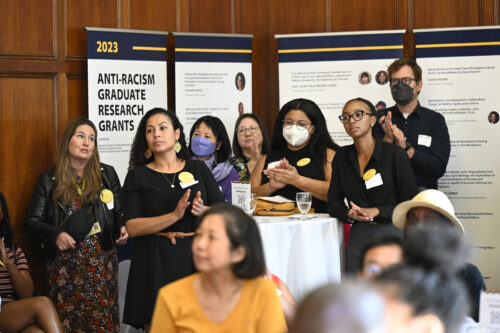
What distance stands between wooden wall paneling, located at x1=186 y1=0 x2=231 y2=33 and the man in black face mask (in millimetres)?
2164

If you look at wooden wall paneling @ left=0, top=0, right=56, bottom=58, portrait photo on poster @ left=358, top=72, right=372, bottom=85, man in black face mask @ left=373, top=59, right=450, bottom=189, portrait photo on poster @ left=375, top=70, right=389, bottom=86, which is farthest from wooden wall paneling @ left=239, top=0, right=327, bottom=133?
wooden wall paneling @ left=0, top=0, right=56, bottom=58

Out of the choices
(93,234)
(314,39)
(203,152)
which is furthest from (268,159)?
(314,39)

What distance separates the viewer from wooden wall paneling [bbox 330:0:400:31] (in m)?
6.70

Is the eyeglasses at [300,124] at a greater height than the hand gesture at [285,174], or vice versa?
the eyeglasses at [300,124]

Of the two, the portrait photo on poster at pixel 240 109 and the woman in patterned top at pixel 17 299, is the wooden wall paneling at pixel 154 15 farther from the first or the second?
the woman in patterned top at pixel 17 299

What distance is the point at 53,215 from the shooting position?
4961mm

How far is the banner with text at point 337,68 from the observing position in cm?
631

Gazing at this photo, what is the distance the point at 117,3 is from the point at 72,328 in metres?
3.15

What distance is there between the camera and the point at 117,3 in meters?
6.36

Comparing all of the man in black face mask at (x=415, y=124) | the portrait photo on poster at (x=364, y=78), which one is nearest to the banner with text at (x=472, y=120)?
the portrait photo on poster at (x=364, y=78)

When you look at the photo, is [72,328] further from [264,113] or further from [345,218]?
[264,113]

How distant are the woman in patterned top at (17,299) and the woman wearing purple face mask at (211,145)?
150cm

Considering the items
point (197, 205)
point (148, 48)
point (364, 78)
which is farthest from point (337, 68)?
point (197, 205)

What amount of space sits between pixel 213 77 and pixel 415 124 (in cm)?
207
